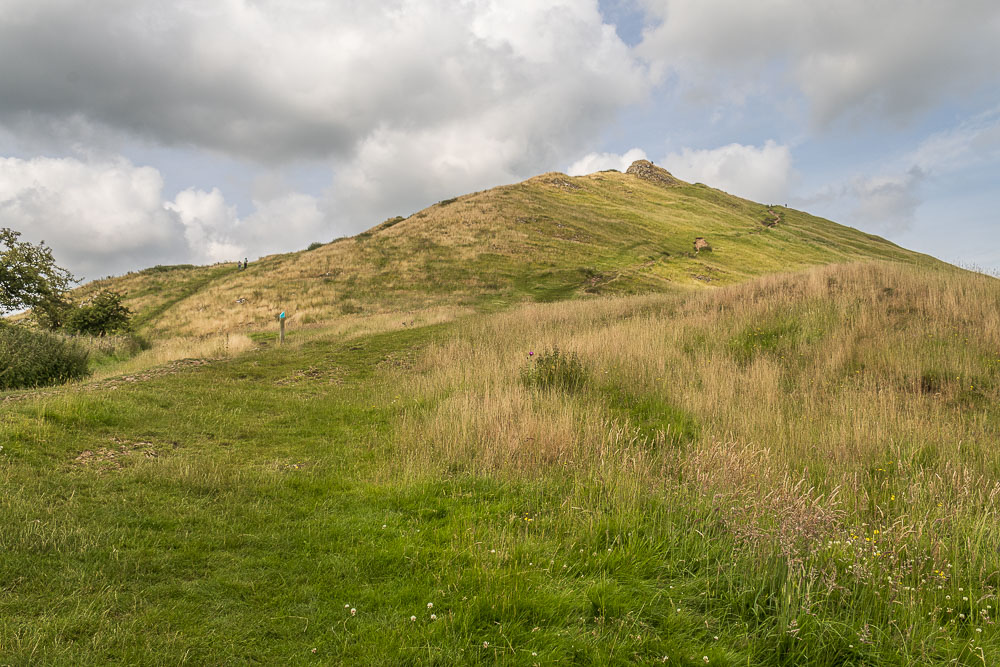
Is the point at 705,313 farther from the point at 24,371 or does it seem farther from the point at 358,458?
the point at 24,371

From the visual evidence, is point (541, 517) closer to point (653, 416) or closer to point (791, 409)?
point (653, 416)

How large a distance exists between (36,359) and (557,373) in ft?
48.2

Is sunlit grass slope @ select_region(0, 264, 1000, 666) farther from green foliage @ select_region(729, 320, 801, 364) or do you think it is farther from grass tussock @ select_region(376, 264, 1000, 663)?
green foliage @ select_region(729, 320, 801, 364)

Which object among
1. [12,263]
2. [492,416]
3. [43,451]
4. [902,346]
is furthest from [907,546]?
[12,263]

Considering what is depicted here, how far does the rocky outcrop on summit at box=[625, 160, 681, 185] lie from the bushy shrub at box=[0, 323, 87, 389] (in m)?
98.9

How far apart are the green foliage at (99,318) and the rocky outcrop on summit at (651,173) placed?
300ft

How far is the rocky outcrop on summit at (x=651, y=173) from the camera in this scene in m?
102

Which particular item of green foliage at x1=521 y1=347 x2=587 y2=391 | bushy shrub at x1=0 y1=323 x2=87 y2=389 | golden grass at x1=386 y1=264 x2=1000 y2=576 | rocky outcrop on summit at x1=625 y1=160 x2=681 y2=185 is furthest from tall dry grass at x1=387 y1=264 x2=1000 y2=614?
rocky outcrop on summit at x1=625 y1=160 x2=681 y2=185

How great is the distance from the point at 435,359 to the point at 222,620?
10777 mm

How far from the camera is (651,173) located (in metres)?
105

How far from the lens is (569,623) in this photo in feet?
11.4

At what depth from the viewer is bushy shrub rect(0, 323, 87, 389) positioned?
13164 mm

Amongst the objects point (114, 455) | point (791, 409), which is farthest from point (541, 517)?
point (114, 455)

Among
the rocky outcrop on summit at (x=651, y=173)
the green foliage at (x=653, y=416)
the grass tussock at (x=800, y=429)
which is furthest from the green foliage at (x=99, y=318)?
the rocky outcrop on summit at (x=651, y=173)
